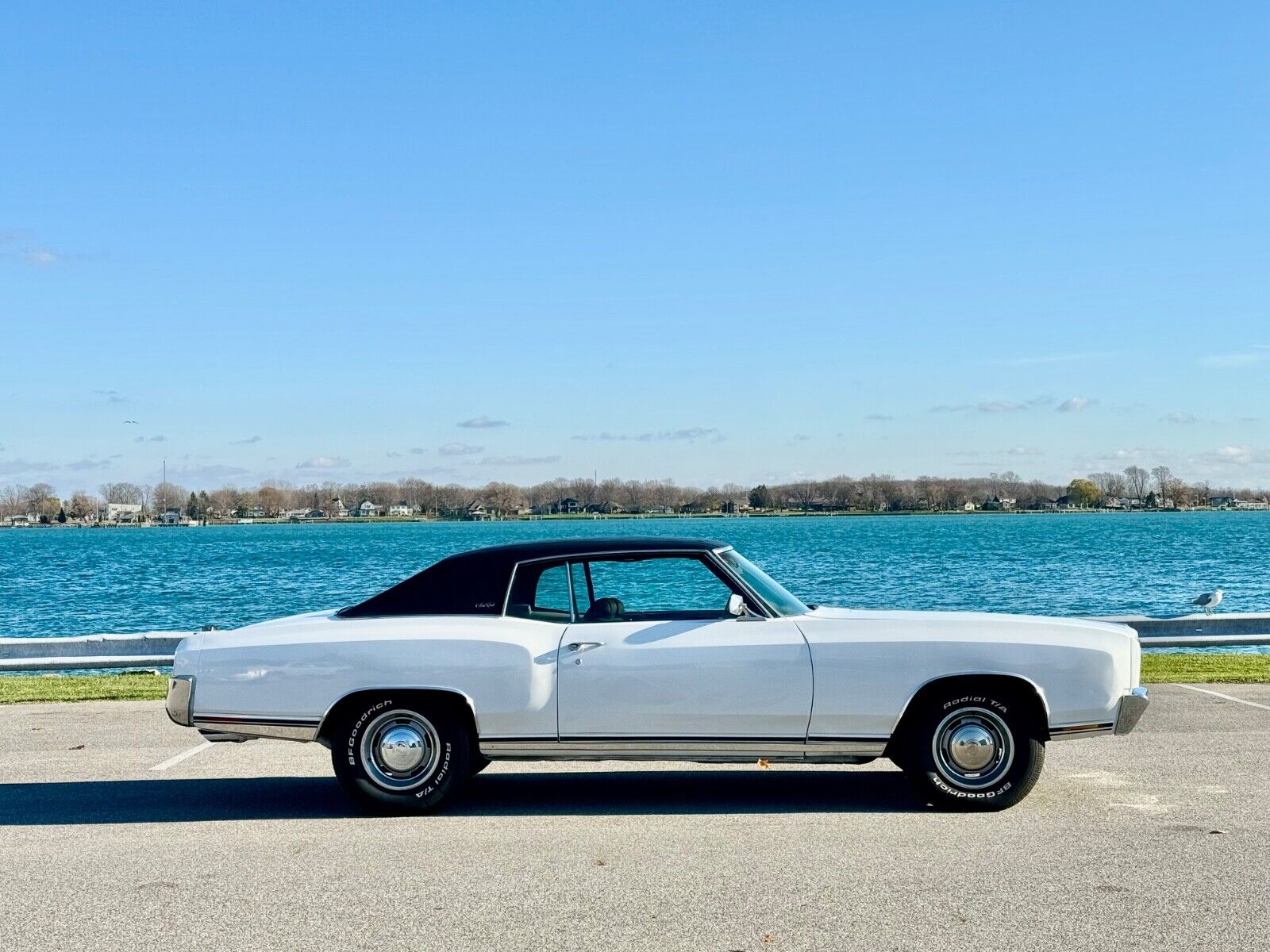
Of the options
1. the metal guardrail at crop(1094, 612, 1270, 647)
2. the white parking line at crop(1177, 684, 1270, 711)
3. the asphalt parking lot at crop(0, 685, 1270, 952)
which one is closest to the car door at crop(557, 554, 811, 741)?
the asphalt parking lot at crop(0, 685, 1270, 952)

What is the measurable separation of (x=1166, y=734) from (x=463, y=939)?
673cm

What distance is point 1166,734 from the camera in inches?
408

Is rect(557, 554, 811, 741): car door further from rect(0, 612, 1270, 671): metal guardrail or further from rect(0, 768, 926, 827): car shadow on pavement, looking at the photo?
rect(0, 612, 1270, 671): metal guardrail

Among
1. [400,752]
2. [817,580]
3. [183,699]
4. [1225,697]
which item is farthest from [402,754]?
[817,580]

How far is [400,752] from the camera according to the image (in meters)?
7.82

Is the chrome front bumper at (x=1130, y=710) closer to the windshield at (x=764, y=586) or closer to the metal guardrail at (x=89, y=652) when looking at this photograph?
the windshield at (x=764, y=586)

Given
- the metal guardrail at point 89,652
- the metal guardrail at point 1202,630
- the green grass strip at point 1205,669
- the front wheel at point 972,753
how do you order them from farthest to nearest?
the metal guardrail at point 1202,630, the metal guardrail at point 89,652, the green grass strip at point 1205,669, the front wheel at point 972,753

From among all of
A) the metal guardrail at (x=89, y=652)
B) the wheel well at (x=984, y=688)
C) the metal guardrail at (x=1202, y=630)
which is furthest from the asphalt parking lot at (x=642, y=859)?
the metal guardrail at (x=1202, y=630)

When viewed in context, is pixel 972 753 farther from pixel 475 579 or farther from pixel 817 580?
pixel 817 580

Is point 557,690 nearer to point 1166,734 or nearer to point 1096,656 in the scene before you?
point 1096,656

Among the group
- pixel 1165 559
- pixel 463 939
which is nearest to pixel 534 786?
pixel 463 939

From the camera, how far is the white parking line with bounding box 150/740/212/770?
9570mm

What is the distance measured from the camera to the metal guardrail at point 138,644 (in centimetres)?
1547

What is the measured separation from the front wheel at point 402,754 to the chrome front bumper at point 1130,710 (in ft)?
11.8
